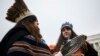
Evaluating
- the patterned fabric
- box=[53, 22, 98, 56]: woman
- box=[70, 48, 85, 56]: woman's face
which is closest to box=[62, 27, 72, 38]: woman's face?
box=[53, 22, 98, 56]: woman

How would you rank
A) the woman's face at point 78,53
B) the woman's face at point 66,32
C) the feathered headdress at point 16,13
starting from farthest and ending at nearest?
the woman's face at point 66,32
the woman's face at point 78,53
the feathered headdress at point 16,13

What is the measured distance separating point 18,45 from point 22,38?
7cm

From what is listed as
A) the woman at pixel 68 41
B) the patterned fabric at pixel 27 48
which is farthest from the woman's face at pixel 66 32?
the patterned fabric at pixel 27 48

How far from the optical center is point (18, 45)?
6.07ft

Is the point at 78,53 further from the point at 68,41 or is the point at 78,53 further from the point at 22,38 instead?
the point at 22,38

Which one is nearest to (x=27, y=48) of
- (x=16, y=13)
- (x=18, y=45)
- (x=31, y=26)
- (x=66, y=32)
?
(x=18, y=45)

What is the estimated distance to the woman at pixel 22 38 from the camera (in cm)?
184

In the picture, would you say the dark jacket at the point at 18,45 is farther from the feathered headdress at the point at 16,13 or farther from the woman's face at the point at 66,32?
the woman's face at the point at 66,32

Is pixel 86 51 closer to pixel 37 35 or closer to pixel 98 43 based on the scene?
pixel 37 35

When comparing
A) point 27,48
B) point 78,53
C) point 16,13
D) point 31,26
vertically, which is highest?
point 16,13

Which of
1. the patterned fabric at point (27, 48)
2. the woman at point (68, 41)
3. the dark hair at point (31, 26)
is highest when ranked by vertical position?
the dark hair at point (31, 26)

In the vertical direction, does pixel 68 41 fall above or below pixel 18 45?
below

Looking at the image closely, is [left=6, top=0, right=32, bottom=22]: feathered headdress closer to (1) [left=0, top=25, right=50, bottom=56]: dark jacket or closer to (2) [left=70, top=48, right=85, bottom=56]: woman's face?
(1) [left=0, top=25, right=50, bottom=56]: dark jacket

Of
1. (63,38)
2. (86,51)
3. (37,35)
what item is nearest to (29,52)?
(37,35)
